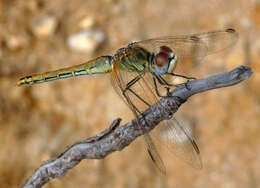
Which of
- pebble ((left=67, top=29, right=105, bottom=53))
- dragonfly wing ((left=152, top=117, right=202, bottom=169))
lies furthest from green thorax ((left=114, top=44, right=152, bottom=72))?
pebble ((left=67, top=29, right=105, bottom=53))

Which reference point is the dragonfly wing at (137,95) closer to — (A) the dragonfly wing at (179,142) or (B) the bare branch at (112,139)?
(A) the dragonfly wing at (179,142)

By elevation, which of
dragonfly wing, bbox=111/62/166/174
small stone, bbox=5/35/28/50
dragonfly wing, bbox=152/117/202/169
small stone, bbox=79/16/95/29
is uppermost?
small stone, bbox=79/16/95/29

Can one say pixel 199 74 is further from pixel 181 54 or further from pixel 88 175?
pixel 88 175

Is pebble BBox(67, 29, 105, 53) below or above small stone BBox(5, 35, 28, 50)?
below

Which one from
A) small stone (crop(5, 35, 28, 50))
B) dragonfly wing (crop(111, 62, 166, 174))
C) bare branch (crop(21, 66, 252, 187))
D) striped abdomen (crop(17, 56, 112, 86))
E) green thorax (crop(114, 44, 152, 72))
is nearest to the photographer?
bare branch (crop(21, 66, 252, 187))

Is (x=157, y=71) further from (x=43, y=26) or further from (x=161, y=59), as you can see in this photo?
(x=43, y=26)

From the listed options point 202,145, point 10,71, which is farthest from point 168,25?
point 10,71

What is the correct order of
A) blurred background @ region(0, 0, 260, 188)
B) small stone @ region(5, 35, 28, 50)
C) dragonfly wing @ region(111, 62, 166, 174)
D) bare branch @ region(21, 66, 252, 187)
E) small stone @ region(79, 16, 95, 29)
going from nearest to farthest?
bare branch @ region(21, 66, 252, 187) < dragonfly wing @ region(111, 62, 166, 174) < blurred background @ region(0, 0, 260, 188) < small stone @ region(5, 35, 28, 50) < small stone @ region(79, 16, 95, 29)

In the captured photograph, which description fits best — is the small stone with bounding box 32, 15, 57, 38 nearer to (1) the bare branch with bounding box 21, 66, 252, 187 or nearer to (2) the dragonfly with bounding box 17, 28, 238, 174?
(2) the dragonfly with bounding box 17, 28, 238, 174
